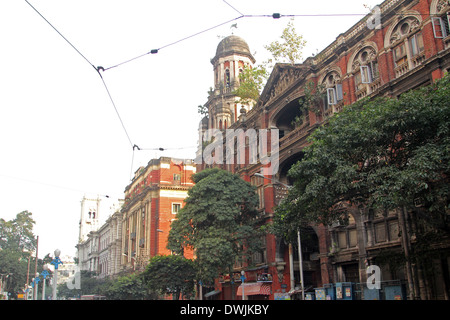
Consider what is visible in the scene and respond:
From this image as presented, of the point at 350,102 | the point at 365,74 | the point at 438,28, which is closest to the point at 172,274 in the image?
the point at 350,102

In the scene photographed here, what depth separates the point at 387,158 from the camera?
1669 cm

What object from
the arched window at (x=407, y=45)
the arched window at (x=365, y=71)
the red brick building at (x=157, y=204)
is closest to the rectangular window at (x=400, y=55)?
the arched window at (x=407, y=45)

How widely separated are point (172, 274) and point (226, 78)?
2368 cm

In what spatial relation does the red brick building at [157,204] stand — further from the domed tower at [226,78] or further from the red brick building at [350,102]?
the red brick building at [350,102]

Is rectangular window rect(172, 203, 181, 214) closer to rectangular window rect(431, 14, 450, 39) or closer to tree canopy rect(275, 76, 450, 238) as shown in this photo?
tree canopy rect(275, 76, 450, 238)

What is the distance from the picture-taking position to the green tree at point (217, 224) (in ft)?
95.0

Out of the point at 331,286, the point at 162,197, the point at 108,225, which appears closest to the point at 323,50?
the point at 331,286

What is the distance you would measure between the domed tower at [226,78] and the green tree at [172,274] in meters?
16.4

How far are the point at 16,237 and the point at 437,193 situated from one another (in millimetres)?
64151

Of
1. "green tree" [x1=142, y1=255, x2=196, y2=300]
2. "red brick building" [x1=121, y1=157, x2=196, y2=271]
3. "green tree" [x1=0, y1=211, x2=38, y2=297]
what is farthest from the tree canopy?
"green tree" [x1=0, y1=211, x2=38, y2=297]

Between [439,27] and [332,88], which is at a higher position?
[332,88]

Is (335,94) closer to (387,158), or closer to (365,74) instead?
(365,74)
